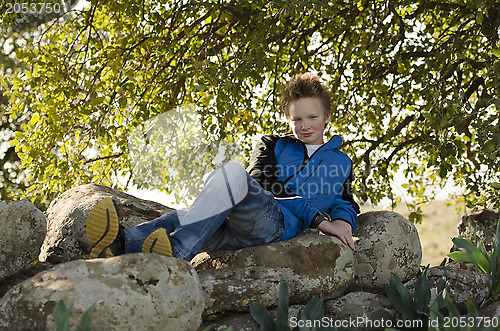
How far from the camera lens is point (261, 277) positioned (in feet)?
9.13

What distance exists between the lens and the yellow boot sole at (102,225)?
247 centimetres

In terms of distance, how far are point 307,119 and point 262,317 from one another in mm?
1557

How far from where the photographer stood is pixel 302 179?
3.35 meters

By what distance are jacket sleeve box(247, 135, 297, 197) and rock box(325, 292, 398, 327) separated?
2.57 ft

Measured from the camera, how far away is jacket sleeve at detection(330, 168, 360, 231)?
10.4 feet

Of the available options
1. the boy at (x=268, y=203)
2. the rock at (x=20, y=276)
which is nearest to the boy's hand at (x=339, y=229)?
the boy at (x=268, y=203)

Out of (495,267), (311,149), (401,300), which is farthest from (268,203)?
(495,267)

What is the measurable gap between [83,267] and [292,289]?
4.15ft

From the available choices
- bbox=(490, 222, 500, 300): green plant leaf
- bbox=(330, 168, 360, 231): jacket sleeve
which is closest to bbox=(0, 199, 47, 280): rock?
bbox=(330, 168, 360, 231): jacket sleeve

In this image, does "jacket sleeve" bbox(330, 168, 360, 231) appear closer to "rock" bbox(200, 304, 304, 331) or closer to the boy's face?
the boy's face

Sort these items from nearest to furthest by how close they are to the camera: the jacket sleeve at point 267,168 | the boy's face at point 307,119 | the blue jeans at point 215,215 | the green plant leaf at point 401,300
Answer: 1. the green plant leaf at point 401,300
2. the blue jeans at point 215,215
3. the jacket sleeve at point 267,168
4. the boy's face at point 307,119

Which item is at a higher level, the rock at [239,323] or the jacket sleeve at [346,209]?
the jacket sleeve at [346,209]
